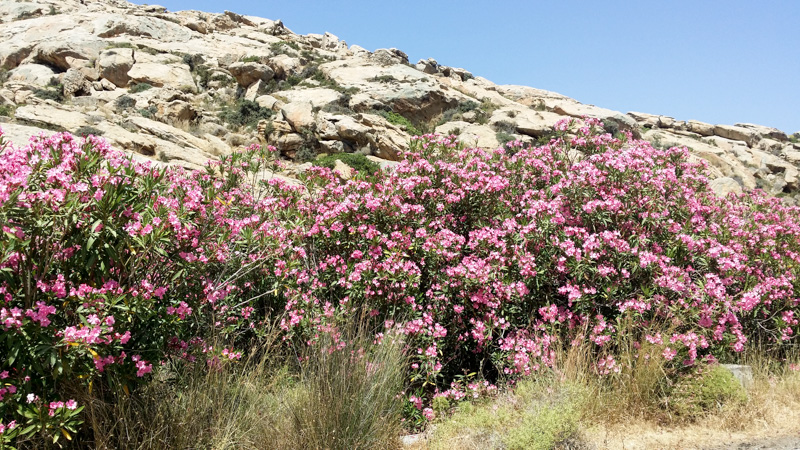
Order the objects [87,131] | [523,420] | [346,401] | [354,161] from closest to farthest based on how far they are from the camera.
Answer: [346,401]
[523,420]
[87,131]
[354,161]

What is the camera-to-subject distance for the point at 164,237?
3.07 metres

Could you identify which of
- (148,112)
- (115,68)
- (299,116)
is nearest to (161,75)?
(115,68)

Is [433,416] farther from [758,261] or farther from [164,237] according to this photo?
[758,261]

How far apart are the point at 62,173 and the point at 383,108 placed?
2480 centimetres

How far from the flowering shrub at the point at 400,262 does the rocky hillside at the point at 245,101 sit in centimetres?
731

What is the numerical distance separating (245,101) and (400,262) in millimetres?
24181

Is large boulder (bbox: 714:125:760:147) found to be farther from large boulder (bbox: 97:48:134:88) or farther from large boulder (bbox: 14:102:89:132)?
large boulder (bbox: 14:102:89:132)

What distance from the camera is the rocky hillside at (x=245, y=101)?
18.2 m

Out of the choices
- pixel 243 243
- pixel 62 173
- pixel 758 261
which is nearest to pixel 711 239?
pixel 758 261

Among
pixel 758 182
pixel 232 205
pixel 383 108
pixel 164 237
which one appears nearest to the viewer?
pixel 164 237

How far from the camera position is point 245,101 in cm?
2619

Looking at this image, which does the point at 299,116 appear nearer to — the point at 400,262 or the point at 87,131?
the point at 87,131

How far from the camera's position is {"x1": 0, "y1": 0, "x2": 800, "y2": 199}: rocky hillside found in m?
18.2

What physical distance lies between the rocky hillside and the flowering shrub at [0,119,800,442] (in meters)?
7.31
